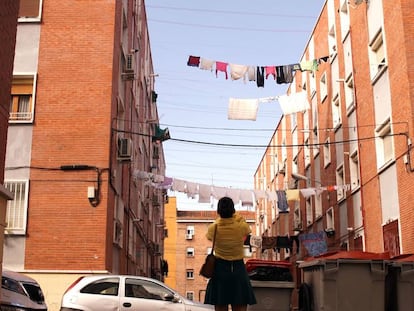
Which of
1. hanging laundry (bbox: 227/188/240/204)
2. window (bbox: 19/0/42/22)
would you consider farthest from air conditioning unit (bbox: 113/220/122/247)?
window (bbox: 19/0/42/22)

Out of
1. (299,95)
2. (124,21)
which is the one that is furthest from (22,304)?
(299,95)

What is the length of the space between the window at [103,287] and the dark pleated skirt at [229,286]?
21.5 feet

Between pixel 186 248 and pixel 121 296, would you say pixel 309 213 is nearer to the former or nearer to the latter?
pixel 121 296

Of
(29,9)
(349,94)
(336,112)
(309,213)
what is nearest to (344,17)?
(349,94)

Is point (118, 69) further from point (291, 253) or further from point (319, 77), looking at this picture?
point (291, 253)

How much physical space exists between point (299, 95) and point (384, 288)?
1399 centimetres

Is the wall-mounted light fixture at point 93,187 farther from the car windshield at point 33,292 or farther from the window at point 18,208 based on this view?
the car windshield at point 33,292

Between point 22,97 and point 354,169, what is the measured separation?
39.3 feet

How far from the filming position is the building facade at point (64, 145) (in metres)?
16.5

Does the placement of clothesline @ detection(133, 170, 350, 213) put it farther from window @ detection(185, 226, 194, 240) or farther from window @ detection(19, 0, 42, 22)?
window @ detection(185, 226, 194, 240)

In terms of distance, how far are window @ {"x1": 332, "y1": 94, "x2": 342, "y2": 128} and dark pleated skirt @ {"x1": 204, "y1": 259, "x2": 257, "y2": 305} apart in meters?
18.7

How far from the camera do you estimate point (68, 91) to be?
1761 cm

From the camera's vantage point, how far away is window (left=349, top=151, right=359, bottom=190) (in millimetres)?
22378

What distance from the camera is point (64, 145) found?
17.2 m
